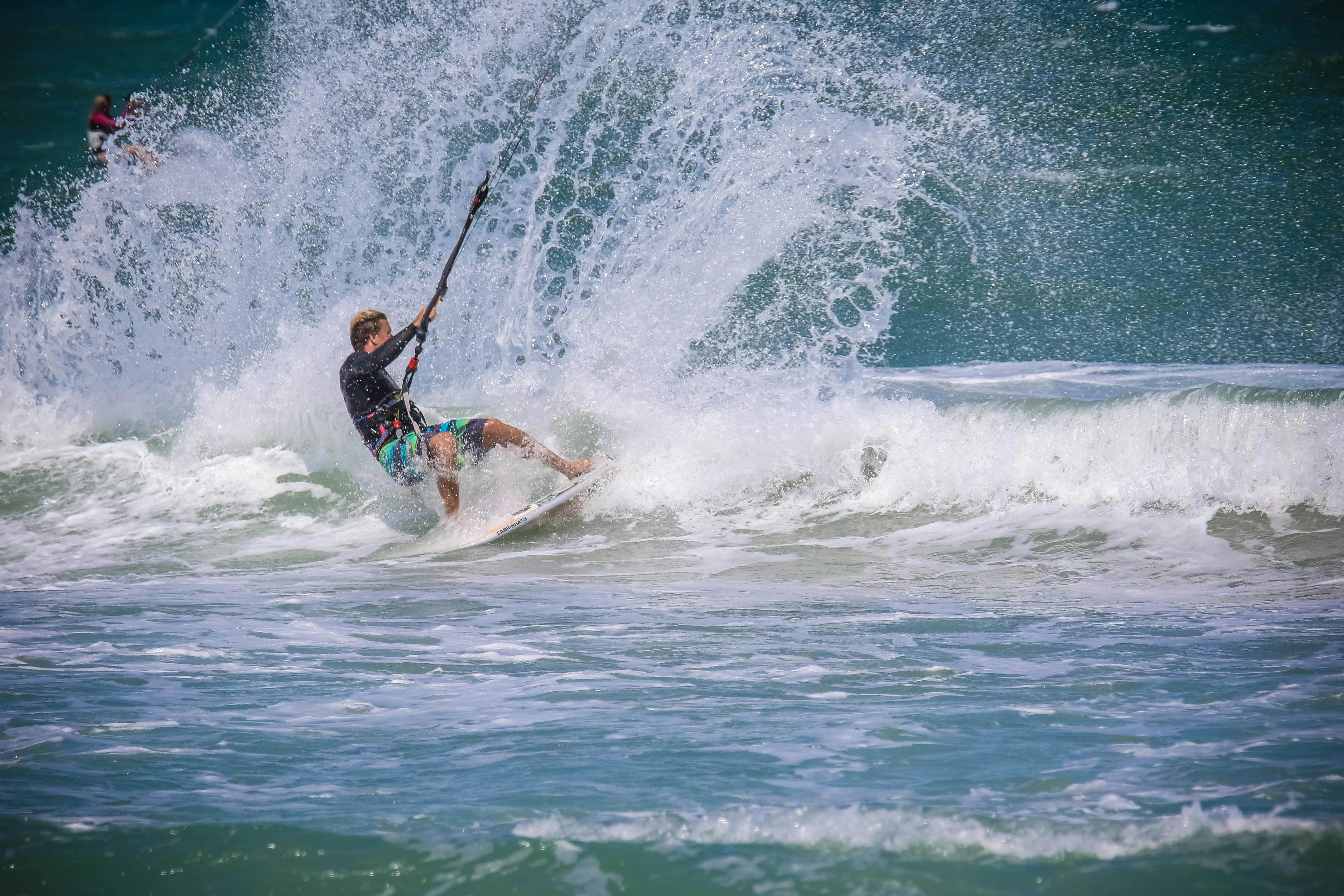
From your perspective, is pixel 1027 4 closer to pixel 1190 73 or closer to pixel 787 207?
pixel 1190 73

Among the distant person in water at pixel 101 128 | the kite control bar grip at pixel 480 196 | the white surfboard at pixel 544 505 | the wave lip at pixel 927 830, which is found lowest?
the wave lip at pixel 927 830

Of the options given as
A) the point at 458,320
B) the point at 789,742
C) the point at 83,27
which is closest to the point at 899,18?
the point at 458,320

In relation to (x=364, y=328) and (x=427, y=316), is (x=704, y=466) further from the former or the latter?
(x=364, y=328)

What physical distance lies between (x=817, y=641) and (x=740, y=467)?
3.40m

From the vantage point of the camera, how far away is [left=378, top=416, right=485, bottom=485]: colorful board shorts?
636cm

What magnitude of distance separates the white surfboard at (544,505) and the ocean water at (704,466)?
17 centimetres

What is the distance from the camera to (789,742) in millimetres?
2646

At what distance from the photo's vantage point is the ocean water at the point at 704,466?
86.9 inches

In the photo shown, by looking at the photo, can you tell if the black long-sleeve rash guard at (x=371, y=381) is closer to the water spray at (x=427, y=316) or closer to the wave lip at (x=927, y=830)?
the water spray at (x=427, y=316)

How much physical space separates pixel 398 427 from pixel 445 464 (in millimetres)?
414

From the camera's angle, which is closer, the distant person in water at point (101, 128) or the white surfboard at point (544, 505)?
the white surfboard at point (544, 505)

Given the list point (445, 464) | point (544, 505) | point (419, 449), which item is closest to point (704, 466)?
point (544, 505)

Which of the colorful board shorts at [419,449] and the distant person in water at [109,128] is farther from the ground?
the distant person in water at [109,128]

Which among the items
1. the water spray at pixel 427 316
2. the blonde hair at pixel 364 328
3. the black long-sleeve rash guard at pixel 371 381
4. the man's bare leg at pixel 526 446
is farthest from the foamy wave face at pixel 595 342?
the blonde hair at pixel 364 328
